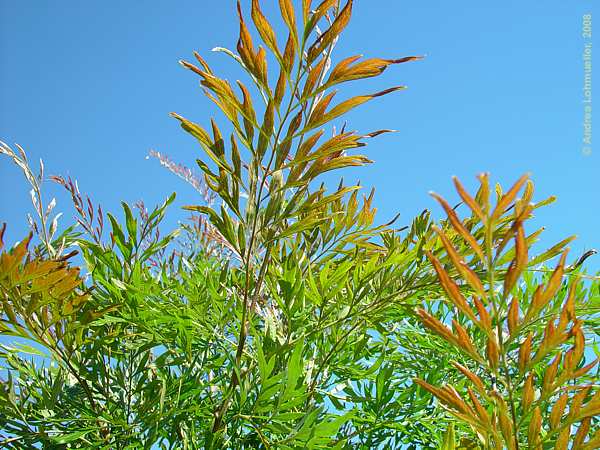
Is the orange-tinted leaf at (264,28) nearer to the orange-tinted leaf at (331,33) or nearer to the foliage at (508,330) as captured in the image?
the orange-tinted leaf at (331,33)

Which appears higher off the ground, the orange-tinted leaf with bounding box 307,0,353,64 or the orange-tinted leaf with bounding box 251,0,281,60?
the orange-tinted leaf with bounding box 307,0,353,64

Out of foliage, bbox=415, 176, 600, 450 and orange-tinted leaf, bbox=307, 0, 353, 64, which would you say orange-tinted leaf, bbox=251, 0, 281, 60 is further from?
foliage, bbox=415, 176, 600, 450

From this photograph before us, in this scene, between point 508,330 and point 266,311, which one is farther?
point 266,311

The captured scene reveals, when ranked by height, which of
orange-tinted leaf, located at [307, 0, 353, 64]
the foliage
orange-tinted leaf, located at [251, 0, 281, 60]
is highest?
orange-tinted leaf, located at [307, 0, 353, 64]

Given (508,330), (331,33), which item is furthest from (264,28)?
(508,330)

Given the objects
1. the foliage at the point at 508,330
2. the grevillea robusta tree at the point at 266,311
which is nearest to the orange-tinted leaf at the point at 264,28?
the grevillea robusta tree at the point at 266,311

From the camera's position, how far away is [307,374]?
3.17 feet

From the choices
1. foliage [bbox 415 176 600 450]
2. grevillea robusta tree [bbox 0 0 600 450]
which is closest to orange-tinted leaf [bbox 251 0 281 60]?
grevillea robusta tree [bbox 0 0 600 450]

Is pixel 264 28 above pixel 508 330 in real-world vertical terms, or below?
above

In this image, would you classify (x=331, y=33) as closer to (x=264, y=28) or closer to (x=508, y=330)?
(x=264, y=28)

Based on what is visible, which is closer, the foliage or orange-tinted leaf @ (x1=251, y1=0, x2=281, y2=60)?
the foliage

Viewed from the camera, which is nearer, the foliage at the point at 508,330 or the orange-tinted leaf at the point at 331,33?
the foliage at the point at 508,330

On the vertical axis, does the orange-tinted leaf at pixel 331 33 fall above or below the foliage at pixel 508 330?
above

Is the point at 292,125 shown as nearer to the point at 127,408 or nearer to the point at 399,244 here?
the point at 399,244
